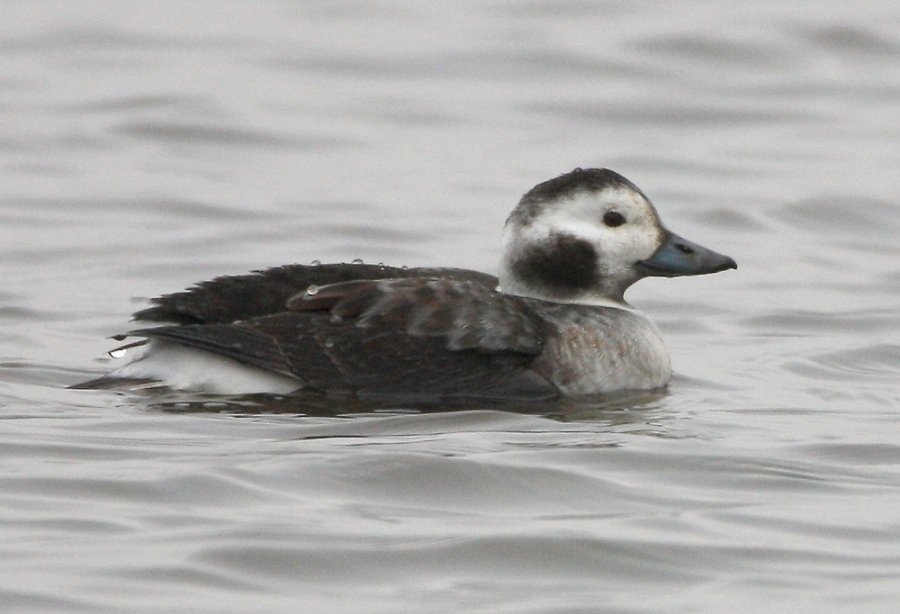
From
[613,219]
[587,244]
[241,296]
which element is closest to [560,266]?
[587,244]

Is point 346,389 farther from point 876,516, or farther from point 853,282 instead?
point 853,282

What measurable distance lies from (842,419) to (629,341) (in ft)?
2.97

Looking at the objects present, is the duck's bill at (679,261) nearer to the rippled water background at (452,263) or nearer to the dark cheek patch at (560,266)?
the dark cheek patch at (560,266)

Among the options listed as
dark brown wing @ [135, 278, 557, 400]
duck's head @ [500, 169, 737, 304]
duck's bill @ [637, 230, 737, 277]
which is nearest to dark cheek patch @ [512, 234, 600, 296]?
duck's head @ [500, 169, 737, 304]

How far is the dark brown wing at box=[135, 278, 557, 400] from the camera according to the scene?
8547mm

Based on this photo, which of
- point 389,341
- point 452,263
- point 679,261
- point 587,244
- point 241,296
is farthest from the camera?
point 452,263

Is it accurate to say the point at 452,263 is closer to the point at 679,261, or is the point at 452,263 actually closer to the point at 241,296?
the point at 679,261

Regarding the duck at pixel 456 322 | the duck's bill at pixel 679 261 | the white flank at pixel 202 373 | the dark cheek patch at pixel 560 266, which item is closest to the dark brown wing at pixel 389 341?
the duck at pixel 456 322

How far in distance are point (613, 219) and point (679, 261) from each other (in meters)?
0.34

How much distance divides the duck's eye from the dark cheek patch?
0.12 m

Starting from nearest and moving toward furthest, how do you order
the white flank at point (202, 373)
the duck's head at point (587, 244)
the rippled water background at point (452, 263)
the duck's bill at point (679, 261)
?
the rippled water background at point (452, 263)
the white flank at point (202, 373)
the duck's head at point (587, 244)
the duck's bill at point (679, 261)

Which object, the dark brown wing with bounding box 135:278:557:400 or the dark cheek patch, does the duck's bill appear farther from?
the dark brown wing with bounding box 135:278:557:400

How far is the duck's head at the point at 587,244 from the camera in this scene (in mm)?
9031

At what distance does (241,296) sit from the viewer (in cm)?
882
